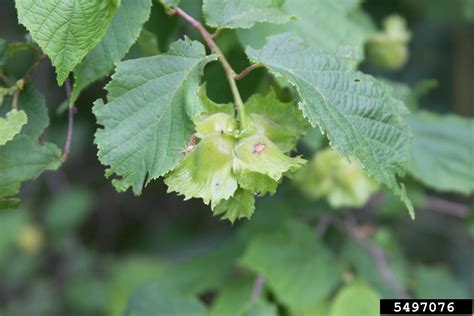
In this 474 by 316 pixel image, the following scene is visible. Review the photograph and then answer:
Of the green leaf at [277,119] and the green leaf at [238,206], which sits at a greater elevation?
the green leaf at [277,119]

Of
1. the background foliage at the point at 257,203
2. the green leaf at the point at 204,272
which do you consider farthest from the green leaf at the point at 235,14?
the green leaf at the point at 204,272

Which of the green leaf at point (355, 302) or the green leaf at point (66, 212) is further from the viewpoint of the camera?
the green leaf at point (66, 212)

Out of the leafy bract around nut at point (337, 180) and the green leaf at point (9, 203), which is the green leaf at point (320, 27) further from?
the green leaf at point (9, 203)

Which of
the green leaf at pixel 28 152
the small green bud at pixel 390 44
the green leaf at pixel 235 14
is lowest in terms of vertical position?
the small green bud at pixel 390 44

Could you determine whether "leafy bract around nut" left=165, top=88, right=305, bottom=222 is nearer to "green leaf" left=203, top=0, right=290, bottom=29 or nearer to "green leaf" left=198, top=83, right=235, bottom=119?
"green leaf" left=198, top=83, right=235, bottom=119

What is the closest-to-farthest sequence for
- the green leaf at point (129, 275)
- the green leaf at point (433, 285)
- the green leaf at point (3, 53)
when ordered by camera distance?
the green leaf at point (3, 53) < the green leaf at point (433, 285) < the green leaf at point (129, 275)

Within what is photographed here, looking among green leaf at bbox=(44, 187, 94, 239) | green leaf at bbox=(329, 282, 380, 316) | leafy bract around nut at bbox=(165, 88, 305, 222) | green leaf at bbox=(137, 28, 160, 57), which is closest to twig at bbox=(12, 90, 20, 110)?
green leaf at bbox=(137, 28, 160, 57)
